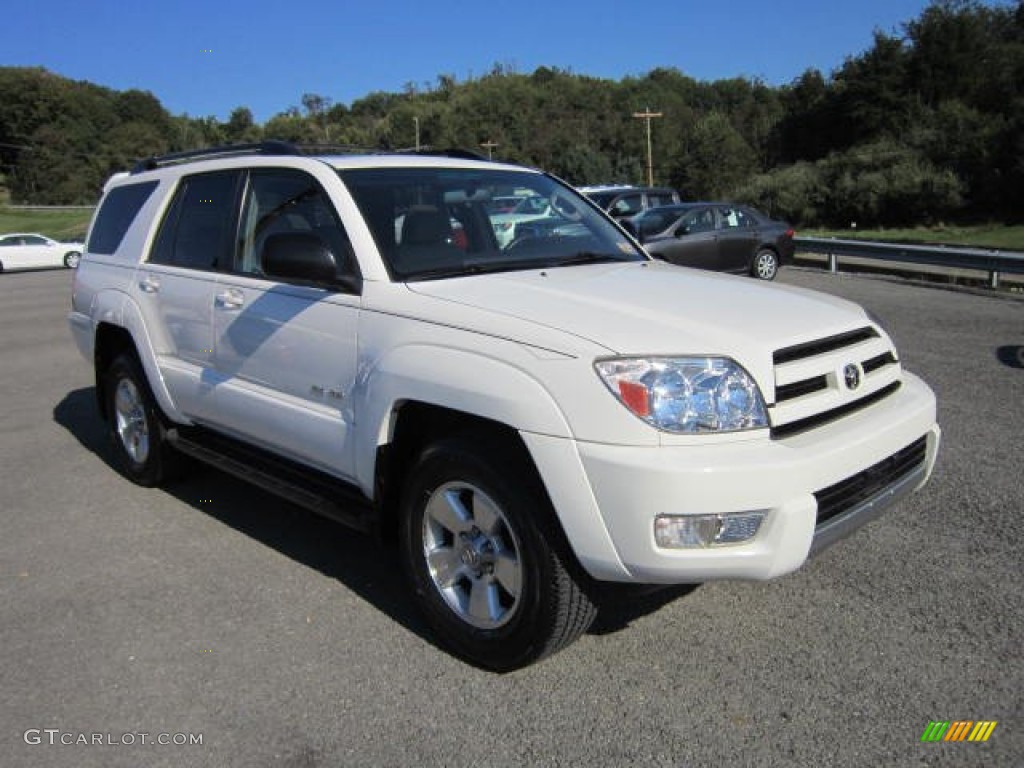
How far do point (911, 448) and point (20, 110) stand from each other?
394 feet

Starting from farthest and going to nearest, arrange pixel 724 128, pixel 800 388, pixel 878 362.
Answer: pixel 724 128 < pixel 878 362 < pixel 800 388

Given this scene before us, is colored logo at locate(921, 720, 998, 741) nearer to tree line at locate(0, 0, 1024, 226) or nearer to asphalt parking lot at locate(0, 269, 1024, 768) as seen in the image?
asphalt parking lot at locate(0, 269, 1024, 768)

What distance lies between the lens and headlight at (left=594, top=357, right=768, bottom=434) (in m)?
2.71

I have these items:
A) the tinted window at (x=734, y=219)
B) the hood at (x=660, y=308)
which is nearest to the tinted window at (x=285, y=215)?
the hood at (x=660, y=308)

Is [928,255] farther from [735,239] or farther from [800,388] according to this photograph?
[800,388]

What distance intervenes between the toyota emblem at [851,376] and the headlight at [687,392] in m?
0.52

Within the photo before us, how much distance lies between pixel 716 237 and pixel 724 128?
4602 centimetres

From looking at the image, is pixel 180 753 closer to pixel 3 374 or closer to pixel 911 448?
pixel 911 448

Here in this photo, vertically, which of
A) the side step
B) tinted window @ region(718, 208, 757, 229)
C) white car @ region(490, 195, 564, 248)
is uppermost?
white car @ region(490, 195, 564, 248)

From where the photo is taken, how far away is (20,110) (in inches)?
4028

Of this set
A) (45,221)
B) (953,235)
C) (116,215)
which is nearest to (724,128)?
(953,235)

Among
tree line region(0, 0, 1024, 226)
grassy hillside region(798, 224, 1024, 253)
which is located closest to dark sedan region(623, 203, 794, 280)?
tree line region(0, 0, 1024, 226)

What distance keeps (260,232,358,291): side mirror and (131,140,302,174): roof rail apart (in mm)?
824

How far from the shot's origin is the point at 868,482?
3070mm
